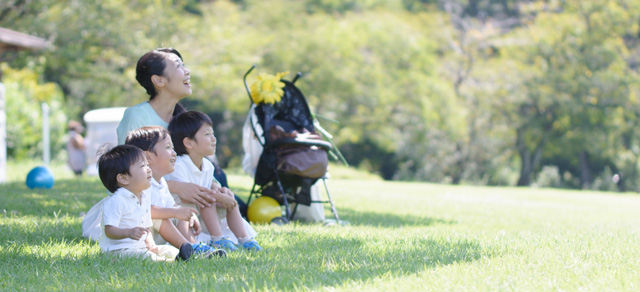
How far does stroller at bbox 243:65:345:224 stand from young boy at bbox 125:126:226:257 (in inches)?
72.2

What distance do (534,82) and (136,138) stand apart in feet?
65.1

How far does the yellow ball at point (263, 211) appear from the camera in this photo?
226 inches

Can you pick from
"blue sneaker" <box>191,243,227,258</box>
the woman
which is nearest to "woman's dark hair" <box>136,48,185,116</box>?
the woman

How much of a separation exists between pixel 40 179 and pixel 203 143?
4672mm

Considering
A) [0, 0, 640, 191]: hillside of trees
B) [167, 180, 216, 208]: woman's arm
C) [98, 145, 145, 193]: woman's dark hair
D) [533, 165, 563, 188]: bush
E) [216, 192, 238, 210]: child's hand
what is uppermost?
[98, 145, 145, 193]: woman's dark hair

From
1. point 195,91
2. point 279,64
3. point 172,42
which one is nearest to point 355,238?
point 172,42

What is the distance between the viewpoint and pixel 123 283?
3.00 meters

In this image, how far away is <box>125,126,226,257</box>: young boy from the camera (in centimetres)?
378

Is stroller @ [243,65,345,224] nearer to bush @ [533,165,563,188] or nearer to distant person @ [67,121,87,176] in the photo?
distant person @ [67,121,87,176]

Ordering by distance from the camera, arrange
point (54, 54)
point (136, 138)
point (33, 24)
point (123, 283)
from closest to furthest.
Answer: point (123, 283)
point (136, 138)
point (33, 24)
point (54, 54)

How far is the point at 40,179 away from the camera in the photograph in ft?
26.7

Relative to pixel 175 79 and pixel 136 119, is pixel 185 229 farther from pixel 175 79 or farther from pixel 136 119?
pixel 175 79

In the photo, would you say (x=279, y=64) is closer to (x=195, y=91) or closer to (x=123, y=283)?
(x=195, y=91)

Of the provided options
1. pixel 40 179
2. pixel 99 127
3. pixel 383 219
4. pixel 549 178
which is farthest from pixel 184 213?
pixel 549 178
